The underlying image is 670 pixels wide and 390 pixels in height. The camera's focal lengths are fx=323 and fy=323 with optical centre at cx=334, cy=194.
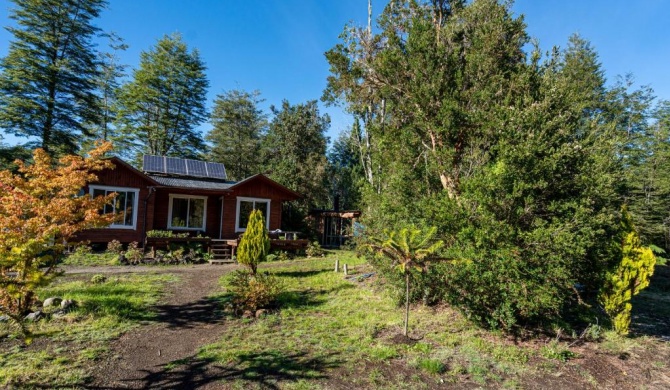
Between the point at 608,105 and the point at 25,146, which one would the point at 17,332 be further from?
the point at 608,105

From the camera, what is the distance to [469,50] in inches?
315

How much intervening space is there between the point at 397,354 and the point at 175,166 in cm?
1973

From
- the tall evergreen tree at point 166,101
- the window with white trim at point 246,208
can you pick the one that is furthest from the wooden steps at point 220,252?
the tall evergreen tree at point 166,101

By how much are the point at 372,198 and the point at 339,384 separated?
4975 millimetres

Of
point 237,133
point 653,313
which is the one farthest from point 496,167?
point 237,133

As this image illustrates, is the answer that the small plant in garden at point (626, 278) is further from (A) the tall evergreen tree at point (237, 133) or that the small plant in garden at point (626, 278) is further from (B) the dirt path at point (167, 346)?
(A) the tall evergreen tree at point (237, 133)

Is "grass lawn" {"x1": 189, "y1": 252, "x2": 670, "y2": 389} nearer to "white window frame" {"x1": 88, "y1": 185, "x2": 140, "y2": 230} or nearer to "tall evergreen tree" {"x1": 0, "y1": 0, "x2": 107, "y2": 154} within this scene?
"white window frame" {"x1": 88, "y1": 185, "x2": 140, "y2": 230}

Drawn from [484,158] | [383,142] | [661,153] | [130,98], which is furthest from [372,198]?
[130,98]

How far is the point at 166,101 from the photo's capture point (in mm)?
30484

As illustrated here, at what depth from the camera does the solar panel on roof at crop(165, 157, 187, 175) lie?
66.7 ft

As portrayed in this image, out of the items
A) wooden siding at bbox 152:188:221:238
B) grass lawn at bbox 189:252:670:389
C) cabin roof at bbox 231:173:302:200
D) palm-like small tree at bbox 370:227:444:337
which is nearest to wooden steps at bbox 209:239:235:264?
wooden siding at bbox 152:188:221:238

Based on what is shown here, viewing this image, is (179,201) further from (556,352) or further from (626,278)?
(626,278)

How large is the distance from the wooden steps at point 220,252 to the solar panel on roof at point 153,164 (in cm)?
699

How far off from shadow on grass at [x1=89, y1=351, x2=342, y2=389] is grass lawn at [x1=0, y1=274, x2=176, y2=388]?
100 centimetres
